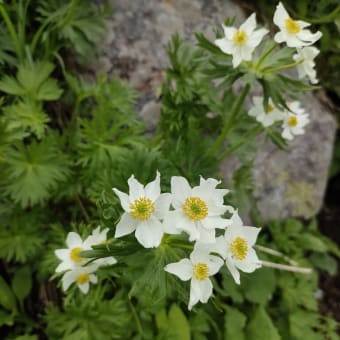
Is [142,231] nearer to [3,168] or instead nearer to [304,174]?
[3,168]

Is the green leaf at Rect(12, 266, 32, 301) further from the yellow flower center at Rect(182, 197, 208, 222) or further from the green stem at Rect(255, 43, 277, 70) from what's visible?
the green stem at Rect(255, 43, 277, 70)

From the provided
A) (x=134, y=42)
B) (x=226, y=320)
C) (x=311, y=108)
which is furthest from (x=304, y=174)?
(x=134, y=42)

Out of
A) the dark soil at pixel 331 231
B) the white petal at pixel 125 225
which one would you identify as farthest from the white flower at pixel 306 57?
the dark soil at pixel 331 231

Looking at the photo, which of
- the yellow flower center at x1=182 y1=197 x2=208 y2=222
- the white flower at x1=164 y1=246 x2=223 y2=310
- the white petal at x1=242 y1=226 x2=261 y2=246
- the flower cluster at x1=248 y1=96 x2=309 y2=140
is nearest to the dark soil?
the flower cluster at x1=248 y1=96 x2=309 y2=140

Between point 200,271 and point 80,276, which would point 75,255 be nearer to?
point 80,276

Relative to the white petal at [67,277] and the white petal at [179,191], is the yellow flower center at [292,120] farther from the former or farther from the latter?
the white petal at [67,277]

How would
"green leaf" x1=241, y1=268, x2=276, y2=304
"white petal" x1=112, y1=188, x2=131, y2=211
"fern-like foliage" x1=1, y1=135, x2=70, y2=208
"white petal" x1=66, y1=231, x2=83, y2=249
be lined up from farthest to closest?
"green leaf" x1=241, y1=268, x2=276, y2=304
"fern-like foliage" x1=1, y1=135, x2=70, y2=208
"white petal" x1=66, y1=231, x2=83, y2=249
"white petal" x1=112, y1=188, x2=131, y2=211
